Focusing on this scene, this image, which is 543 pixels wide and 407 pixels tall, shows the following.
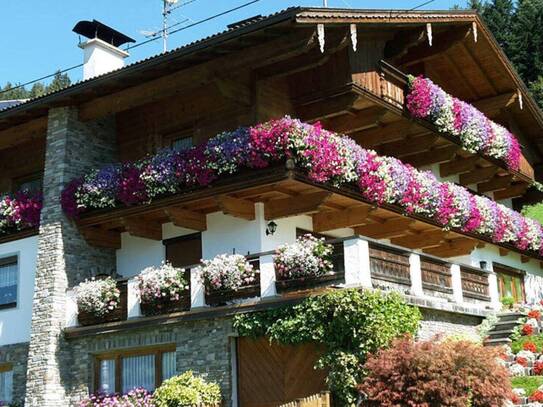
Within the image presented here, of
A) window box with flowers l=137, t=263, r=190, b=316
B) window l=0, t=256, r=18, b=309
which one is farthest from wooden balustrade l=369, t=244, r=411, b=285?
window l=0, t=256, r=18, b=309

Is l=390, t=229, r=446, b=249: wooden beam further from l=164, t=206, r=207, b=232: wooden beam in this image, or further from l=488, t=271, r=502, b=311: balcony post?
l=164, t=206, r=207, b=232: wooden beam

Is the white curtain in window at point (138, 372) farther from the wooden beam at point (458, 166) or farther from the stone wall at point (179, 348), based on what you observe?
the wooden beam at point (458, 166)

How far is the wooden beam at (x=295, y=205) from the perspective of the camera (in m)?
17.3

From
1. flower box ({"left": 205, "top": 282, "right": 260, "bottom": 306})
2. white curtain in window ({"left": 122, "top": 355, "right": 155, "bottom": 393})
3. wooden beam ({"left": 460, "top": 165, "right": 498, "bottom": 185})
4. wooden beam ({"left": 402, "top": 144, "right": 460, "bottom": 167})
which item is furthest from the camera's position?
wooden beam ({"left": 460, "top": 165, "right": 498, "bottom": 185})

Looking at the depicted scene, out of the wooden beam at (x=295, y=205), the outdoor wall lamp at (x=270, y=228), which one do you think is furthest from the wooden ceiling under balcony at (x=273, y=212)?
the outdoor wall lamp at (x=270, y=228)

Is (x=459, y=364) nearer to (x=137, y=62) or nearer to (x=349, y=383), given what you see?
(x=349, y=383)

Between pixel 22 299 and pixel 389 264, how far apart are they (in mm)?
9542

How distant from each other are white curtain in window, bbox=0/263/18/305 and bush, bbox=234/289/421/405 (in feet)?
27.5

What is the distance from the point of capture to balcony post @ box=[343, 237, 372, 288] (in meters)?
15.5

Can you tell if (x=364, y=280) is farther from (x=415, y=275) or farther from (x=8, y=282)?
(x=8, y=282)

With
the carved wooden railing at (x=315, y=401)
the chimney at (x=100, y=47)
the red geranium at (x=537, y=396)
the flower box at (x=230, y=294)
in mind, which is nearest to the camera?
the carved wooden railing at (x=315, y=401)

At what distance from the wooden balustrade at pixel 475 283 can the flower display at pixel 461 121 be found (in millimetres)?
3460

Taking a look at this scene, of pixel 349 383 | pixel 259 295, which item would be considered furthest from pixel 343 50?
pixel 349 383

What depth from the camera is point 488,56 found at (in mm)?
23250
